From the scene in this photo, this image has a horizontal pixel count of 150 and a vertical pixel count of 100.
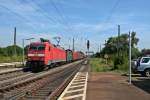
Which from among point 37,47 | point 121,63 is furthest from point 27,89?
point 121,63

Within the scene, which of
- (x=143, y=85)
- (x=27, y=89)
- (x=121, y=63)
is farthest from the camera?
(x=121, y=63)

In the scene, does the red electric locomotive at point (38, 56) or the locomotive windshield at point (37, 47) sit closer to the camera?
the red electric locomotive at point (38, 56)

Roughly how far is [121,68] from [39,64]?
10.9 m

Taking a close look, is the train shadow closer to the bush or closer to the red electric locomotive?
the red electric locomotive

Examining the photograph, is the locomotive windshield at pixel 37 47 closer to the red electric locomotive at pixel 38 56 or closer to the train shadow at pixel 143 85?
the red electric locomotive at pixel 38 56

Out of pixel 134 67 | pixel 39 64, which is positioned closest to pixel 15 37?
pixel 39 64

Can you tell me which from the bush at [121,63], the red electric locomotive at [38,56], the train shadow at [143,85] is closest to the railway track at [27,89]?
the train shadow at [143,85]

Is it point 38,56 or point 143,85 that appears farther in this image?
point 38,56

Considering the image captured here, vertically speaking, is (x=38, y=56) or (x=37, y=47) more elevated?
(x=37, y=47)

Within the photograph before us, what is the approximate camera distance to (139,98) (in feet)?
55.0

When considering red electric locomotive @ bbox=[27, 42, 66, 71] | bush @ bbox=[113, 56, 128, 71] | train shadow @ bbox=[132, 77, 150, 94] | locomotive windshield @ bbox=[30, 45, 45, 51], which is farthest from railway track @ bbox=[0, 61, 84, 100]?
bush @ bbox=[113, 56, 128, 71]

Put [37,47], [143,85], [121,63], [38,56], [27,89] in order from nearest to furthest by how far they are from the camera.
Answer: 1. [27,89]
2. [143,85]
3. [38,56]
4. [37,47]
5. [121,63]

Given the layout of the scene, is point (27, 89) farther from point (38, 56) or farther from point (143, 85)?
point (38, 56)

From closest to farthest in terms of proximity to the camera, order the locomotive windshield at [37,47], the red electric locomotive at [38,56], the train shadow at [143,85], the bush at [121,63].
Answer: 1. the train shadow at [143,85]
2. the red electric locomotive at [38,56]
3. the locomotive windshield at [37,47]
4. the bush at [121,63]
